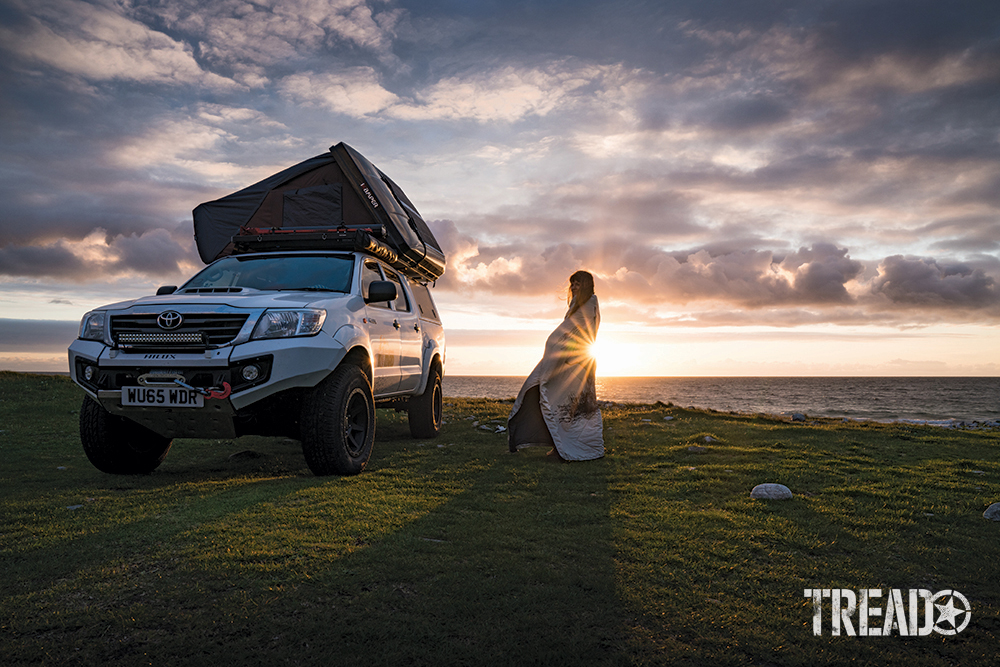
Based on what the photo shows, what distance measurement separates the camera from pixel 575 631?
2480 mm

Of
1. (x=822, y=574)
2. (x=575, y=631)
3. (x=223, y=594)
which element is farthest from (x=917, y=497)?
(x=223, y=594)

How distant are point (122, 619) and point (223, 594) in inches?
16.2

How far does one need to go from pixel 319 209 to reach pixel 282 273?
82.1 inches

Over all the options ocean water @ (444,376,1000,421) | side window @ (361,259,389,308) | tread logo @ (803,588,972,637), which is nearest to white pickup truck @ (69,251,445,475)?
side window @ (361,259,389,308)

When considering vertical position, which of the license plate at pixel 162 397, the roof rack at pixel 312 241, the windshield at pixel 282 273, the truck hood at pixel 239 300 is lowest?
the license plate at pixel 162 397

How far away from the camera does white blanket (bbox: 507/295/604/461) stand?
23.0ft

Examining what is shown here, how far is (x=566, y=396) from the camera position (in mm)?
7078

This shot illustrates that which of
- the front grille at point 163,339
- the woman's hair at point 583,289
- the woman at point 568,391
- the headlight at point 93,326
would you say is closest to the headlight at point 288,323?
the front grille at point 163,339

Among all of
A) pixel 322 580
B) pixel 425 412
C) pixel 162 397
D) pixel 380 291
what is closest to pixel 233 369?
pixel 162 397

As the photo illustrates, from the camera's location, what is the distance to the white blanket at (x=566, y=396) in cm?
700

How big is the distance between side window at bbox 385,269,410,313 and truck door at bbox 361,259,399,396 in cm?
42

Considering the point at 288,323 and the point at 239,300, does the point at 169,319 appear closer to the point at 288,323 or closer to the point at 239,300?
the point at 239,300

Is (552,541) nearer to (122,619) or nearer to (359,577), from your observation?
(359,577)

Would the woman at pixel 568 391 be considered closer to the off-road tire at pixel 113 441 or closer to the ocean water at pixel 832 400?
the off-road tire at pixel 113 441
